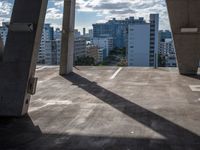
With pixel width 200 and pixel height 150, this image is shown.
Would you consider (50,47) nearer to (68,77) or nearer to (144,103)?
(68,77)

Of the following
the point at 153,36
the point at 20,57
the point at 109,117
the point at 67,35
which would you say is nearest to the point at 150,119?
the point at 109,117

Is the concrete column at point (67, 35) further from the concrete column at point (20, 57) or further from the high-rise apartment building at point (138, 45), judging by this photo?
the high-rise apartment building at point (138, 45)

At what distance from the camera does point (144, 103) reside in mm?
17281

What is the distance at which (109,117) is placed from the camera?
14.6 metres

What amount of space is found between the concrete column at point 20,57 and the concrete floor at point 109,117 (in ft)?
2.57

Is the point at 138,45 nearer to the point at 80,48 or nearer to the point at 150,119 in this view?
the point at 80,48

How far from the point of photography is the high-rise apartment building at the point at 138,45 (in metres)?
109

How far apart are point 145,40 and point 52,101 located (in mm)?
98229

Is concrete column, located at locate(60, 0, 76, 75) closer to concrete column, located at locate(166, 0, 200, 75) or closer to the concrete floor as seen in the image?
the concrete floor

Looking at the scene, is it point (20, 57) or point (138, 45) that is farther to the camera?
point (138, 45)

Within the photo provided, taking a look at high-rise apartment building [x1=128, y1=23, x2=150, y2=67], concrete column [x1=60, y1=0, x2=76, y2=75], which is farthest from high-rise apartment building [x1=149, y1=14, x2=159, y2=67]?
concrete column [x1=60, y1=0, x2=76, y2=75]

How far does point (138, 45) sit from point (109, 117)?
9682 centimetres

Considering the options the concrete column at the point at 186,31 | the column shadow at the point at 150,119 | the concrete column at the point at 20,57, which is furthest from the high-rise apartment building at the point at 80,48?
the concrete column at the point at 20,57

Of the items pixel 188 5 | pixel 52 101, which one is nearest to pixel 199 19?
pixel 188 5
